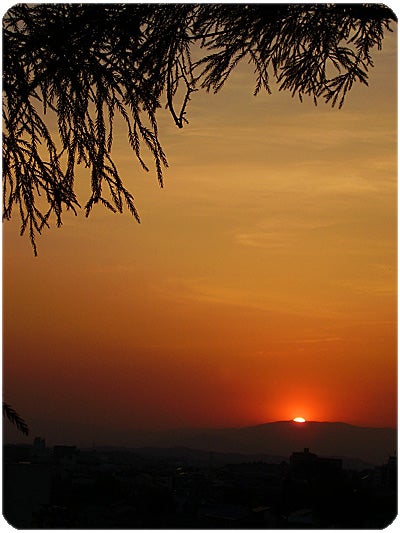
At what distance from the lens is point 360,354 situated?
3.70 m

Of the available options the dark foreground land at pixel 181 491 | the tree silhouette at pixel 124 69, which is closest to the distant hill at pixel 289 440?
the dark foreground land at pixel 181 491

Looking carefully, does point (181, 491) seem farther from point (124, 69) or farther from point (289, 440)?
point (124, 69)

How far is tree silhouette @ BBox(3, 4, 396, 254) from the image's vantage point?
3.39 metres

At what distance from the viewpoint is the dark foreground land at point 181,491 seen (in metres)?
3.50

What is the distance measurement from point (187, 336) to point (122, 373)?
0.98ft

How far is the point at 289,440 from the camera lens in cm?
362

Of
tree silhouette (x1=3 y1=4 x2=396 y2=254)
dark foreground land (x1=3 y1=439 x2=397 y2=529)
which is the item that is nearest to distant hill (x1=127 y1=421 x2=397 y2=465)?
dark foreground land (x1=3 y1=439 x2=397 y2=529)

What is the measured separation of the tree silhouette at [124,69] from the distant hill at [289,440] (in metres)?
0.90

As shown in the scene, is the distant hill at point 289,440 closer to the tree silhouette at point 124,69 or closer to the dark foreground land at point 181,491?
the dark foreground land at point 181,491

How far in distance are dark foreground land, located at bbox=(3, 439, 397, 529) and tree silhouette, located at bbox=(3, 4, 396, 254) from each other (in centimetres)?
90

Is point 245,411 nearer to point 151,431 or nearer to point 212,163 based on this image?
point 151,431

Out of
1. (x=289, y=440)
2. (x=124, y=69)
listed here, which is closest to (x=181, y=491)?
(x=289, y=440)

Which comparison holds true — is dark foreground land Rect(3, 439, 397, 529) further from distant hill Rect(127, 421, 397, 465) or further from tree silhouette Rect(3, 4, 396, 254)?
tree silhouette Rect(3, 4, 396, 254)

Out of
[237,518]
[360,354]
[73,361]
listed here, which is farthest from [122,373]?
[360,354]
